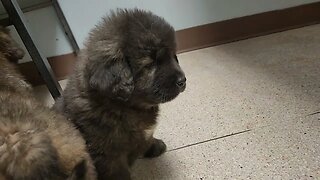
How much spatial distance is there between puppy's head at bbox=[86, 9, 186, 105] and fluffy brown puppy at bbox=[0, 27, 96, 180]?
0.57ft

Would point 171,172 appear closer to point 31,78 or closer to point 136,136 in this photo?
point 136,136

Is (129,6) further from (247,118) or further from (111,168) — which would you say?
(111,168)

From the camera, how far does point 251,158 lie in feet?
4.21

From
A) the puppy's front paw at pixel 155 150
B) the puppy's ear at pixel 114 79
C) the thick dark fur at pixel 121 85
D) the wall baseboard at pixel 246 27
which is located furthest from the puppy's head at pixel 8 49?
the wall baseboard at pixel 246 27

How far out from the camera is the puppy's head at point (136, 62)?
1.08 m

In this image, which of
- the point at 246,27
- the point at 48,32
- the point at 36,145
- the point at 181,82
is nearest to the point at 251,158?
the point at 181,82

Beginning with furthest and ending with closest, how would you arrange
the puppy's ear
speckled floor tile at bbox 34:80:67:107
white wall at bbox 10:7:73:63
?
white wall at bbox 10:7:73:63 → speckled floor tile at bbox 34:80:67:107 → the puppy's ear

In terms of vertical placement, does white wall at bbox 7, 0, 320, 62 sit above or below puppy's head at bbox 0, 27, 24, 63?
below

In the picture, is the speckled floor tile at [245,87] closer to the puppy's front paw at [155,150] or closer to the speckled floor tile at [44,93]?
the puppy's front paw at [155,150]

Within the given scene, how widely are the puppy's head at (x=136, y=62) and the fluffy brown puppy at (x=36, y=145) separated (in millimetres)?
175

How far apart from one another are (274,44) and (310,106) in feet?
2.49

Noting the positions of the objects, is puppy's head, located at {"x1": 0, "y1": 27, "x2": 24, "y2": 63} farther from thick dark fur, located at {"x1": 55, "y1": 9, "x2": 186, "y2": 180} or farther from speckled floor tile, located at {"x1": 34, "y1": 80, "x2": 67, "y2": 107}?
speckled floor tile, located at {"x1": 34, "y1": 80, "x2": 67, "y2": 107}

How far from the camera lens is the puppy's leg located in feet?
3.79

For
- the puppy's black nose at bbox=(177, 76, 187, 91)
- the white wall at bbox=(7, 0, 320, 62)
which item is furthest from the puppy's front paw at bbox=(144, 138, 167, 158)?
the white wall at bbox=(7, 0, 320, 62)
